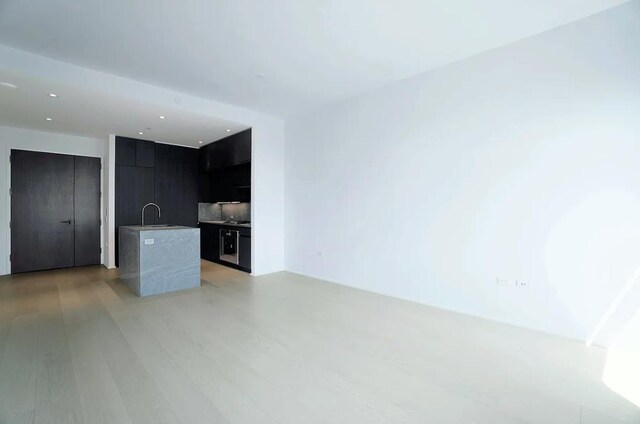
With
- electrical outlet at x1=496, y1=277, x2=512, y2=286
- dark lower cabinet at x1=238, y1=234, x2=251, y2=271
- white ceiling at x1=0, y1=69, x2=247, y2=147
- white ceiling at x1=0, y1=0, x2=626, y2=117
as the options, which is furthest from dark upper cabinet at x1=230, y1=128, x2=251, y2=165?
electrical outlet at x1=496, y1=277, x2=512, y2=286

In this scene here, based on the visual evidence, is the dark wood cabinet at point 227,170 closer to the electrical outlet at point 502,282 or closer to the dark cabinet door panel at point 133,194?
the dark cabinet door panel at point 133,194

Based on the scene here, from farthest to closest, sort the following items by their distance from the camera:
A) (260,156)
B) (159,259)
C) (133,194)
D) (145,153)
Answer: (145,153), (133,194), (260,156), (159,259)

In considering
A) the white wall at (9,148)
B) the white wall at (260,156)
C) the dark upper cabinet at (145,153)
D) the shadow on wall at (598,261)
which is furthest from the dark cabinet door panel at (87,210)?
the shadow on wall at (598,261)

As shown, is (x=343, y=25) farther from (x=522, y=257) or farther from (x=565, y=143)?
(x=522, y=257)

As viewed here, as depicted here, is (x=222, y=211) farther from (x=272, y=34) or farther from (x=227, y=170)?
(x=272, y=34)

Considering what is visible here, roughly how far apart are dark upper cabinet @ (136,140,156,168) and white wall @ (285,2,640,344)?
417 cm

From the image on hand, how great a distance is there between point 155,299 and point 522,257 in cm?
429

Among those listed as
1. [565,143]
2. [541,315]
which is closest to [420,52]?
[565,143]

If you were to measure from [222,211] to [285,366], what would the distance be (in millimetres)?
5554

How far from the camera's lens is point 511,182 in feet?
10.2

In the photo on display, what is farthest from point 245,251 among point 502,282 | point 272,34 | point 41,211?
point 502,282

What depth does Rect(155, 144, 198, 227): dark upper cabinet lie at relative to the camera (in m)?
6.49

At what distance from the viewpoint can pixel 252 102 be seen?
481 cm

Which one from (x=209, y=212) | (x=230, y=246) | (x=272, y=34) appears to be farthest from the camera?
(x=209, y=212)
